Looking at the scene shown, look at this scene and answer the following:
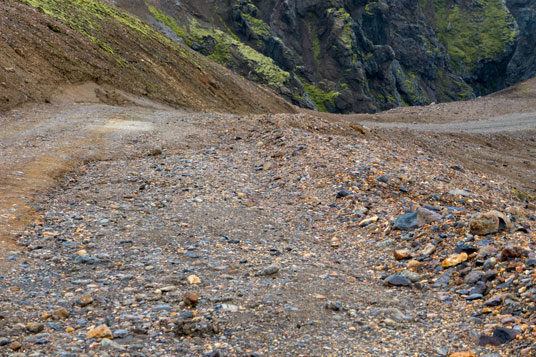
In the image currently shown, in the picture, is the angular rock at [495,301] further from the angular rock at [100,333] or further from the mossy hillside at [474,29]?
the mossy hillside at [474,29]

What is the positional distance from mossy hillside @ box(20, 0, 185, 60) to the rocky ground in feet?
70.4

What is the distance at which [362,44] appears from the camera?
8325 cm

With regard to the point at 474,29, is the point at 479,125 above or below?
below

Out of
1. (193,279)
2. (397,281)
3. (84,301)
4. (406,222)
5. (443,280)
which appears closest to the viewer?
(84,301)

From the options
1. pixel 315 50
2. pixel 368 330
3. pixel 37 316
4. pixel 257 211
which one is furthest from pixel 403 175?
pixel 315 50

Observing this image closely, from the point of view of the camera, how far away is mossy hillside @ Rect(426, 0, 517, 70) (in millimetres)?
96438

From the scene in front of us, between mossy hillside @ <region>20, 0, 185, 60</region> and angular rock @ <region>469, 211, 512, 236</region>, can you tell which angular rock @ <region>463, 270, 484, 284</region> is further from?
mossy hillside @ <region>20, 0, 185, 60</region>

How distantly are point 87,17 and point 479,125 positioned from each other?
30.6 metres

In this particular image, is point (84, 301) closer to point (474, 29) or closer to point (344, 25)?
point (344, 25)

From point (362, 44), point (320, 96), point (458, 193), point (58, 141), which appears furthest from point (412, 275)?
point (362, 44)

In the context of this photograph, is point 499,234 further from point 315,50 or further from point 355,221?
point 315,50

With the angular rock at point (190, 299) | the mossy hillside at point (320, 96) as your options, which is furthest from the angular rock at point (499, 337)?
the mossy hillside at point (320, 96)

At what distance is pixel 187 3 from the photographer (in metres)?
70.1

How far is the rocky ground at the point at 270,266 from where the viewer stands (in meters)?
5.16
